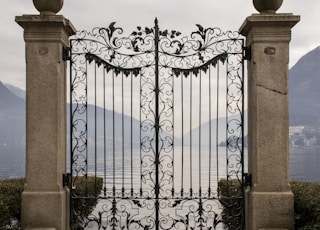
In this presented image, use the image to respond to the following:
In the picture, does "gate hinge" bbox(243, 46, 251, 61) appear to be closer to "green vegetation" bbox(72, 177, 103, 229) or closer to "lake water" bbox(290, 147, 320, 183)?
"green vegetation" bbox(72, 177, 103, 229)

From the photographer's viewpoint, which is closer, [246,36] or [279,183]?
[279,183]

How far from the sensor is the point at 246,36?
907 centimetres

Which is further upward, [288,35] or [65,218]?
[288,35]

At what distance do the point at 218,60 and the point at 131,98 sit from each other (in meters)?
1.73

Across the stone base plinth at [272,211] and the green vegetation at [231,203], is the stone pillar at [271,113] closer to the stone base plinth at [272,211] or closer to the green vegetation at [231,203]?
the stone base plinth at [272,211]

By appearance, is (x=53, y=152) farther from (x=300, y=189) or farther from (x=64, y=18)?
(x=300, y=189)

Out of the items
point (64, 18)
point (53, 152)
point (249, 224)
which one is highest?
point (64, 18)

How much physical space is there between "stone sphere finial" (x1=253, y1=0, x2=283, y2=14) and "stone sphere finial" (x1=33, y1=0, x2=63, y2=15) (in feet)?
11.3

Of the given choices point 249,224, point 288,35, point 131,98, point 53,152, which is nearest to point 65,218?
point 53,152

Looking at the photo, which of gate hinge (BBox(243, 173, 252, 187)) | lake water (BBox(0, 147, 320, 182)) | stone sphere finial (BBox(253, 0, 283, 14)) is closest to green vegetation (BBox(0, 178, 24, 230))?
gate hinge (BBox(243, 173, 252, 187))

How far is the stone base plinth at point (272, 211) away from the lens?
8.38m

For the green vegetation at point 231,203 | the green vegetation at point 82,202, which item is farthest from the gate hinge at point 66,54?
the green vegetation at point 231,203

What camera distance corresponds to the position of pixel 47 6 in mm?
8484

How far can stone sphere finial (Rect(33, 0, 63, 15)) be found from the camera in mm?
8484
